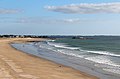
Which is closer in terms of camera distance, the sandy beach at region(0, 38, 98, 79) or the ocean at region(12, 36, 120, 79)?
the sandy beach at region(0, 38, 98, 79)

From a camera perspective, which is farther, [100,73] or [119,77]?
[100,73]

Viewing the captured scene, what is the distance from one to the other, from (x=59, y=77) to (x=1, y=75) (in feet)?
11.8

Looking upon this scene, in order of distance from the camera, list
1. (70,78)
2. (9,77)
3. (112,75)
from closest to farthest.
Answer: (9,77)
(70,78)
(112,75)

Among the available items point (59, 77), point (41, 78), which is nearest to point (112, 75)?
point (59, 77)

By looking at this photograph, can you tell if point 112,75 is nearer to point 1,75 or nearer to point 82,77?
point 82,77

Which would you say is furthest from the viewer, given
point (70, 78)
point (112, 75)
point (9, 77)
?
point (112, 75)

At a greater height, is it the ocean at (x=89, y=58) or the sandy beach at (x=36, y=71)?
the sandy beach at (x=36, y=71)

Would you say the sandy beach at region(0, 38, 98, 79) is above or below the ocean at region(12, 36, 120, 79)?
above

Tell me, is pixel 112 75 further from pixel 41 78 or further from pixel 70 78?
pixel 41 78

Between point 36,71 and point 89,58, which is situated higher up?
point 36,71

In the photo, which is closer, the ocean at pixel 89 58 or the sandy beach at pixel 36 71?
the sandy beach at pixel 36 71

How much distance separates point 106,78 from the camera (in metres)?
19.2

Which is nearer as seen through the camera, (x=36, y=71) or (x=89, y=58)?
(x=36, y=71)

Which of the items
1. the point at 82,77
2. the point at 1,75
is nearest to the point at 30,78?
the point at 1,75
